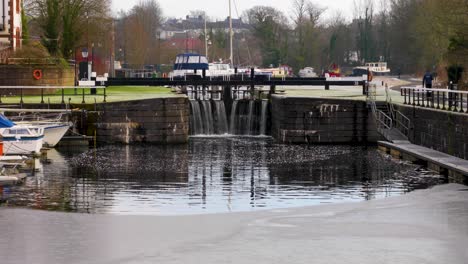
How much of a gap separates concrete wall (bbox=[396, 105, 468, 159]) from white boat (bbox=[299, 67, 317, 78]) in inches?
2911

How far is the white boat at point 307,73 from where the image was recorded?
13056 cm

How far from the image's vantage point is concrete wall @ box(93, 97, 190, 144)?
6022cm

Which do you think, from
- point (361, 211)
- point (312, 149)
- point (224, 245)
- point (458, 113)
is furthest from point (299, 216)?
point (312, 149)

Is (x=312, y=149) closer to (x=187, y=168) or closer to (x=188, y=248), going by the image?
(x=187, y=168)

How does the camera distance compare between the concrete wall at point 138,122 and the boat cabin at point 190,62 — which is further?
the boat cabin at point 190,62

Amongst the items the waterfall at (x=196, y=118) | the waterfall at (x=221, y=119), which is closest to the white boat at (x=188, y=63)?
the waterfall at (x=221, y=119)

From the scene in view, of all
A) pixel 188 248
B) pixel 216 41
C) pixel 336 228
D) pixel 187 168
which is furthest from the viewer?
pixel 216 41

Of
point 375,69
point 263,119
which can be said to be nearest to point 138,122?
point 263,119

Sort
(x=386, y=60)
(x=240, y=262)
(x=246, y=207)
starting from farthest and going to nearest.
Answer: (x=386, y=60) → (x=246, y=207) → (x=240, y=262)

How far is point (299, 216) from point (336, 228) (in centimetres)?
253

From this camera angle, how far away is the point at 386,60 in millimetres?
145000

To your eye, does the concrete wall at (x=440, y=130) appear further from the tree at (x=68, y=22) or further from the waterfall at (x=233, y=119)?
the tree at (x=68, y=22)

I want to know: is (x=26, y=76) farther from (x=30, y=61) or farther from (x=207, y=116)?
(x=207, y=116)

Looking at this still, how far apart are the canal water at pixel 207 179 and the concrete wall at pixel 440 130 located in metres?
1.80
